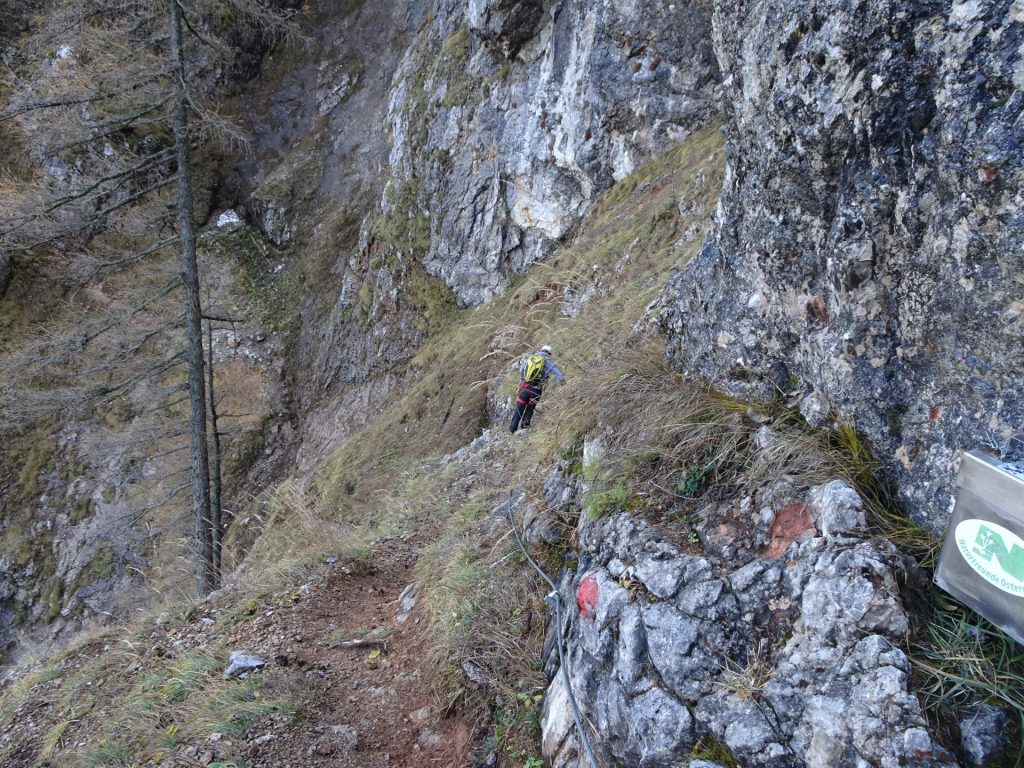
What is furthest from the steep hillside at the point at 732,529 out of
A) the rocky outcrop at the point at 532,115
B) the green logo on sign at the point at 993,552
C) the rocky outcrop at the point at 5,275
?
the rocky outcrop at the point at 5,275

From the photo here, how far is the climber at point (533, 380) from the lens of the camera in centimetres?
676

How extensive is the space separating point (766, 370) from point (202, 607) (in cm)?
530

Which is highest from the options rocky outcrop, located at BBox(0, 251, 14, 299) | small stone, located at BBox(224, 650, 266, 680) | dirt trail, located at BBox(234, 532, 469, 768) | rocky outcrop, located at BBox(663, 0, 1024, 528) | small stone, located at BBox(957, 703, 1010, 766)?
rocky outcrop, located at BBox(0, 251, 14, 299)

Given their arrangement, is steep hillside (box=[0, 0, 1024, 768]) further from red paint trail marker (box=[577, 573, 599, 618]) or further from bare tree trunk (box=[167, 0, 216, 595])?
bare tree trunk (box=[167, 0, 216, 595])

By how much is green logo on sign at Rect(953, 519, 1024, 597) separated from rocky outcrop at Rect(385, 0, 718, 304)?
11253 millimetres

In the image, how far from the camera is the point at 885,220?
2354 millimetres

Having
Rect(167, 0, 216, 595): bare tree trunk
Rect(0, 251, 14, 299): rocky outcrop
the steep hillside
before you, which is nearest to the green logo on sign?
the steep hillside

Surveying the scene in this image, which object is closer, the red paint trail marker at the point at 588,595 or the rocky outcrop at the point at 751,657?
the rocky outcrop at the point at 751,657

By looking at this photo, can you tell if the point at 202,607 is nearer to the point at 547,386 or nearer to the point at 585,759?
the point at 585,759

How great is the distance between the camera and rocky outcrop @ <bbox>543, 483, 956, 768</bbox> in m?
1.86

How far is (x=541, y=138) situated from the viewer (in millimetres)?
12773

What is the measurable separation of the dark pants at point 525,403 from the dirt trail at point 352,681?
8.86 ft

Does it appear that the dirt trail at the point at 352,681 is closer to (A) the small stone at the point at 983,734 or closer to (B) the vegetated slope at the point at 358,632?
(B) the vegetated slope at the point at 358,632

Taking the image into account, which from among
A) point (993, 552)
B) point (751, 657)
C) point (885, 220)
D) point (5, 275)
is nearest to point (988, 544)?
point (993, 552)
